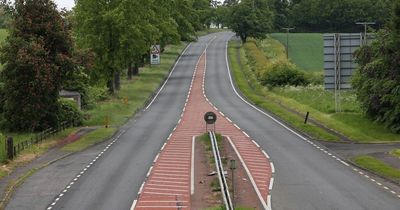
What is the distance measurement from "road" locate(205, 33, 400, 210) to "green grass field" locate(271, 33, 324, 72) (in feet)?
222

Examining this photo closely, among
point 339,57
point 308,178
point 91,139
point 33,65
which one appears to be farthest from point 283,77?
point 308,178

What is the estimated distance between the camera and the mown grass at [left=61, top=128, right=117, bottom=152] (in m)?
45.1

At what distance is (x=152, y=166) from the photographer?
37250mm

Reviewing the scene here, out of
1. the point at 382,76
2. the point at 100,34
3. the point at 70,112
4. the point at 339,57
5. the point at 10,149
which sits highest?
the point at 100,34

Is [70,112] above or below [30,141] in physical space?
above

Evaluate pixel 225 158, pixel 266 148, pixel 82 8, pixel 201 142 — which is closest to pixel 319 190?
pixel 225 158

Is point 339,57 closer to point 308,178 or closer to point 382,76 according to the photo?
point 382,76

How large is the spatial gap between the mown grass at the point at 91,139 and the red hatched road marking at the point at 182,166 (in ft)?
16.6

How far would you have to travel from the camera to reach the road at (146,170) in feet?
91.5

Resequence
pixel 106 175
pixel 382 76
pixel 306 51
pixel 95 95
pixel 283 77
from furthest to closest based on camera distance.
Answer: pixel 306 51
pixel 283 77
pixel 95 95
pixel 382 76
pixel 106 175

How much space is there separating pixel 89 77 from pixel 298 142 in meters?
32.1

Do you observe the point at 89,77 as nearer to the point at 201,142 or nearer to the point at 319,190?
the point at 201,142

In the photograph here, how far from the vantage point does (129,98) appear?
76.2 m

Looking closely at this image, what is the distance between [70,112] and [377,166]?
30184mm
